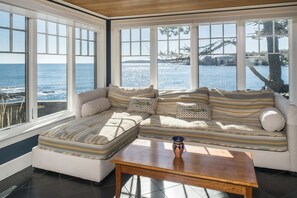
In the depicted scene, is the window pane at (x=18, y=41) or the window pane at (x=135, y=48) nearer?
the window pane at (x=18, y=41)

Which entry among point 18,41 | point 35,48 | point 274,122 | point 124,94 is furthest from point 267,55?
point 18,41

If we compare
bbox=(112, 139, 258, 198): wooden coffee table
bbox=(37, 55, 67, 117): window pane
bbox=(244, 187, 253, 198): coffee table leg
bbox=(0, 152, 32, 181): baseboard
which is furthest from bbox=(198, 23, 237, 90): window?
bbox=(0, 152, 32, 181): baseboard

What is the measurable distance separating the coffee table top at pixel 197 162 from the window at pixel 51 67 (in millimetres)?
1829

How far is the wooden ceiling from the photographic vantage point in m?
3.55

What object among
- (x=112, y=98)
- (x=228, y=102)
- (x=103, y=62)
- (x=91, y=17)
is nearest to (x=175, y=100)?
(x=228, y=102)

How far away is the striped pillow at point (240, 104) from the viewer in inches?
138

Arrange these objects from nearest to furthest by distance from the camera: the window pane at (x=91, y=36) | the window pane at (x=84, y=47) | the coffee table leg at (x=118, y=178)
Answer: the coffee table leg at (x=118, y=178) < the window pane at (x=84, y=47) < the window pane at (x=91, y=36)

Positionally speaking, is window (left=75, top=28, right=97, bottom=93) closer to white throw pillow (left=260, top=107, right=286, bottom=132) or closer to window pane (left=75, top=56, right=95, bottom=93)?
window pane (left=75, top=56, right=95, bottom=93)

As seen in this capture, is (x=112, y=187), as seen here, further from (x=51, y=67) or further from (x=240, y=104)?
(x=240, y=104)

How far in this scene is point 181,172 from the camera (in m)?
1.90

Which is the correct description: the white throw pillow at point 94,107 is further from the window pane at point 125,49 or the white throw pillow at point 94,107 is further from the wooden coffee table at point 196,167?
the wooden coffee table at point 196,167

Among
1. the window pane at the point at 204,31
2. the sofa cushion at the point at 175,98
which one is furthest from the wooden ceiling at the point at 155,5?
the sofa cushion at the point at 175,98

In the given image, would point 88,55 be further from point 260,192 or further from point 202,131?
point 260,192

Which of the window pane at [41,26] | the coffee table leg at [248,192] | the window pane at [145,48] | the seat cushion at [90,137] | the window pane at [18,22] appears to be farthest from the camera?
the window pane at [145,48]
